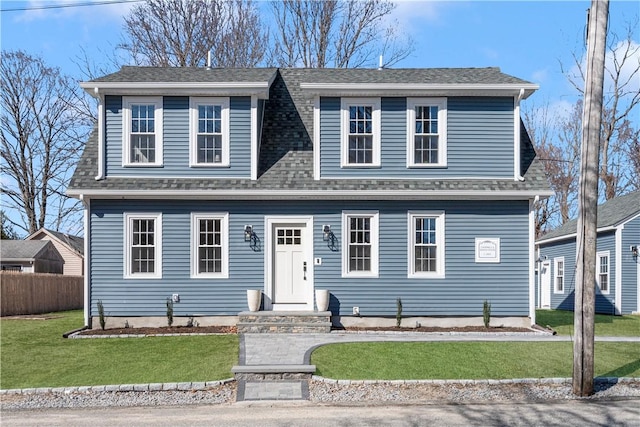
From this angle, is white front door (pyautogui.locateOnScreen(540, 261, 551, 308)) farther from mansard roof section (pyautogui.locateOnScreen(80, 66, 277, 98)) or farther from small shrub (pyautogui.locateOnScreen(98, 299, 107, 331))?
small shrub (pyautogui.locateOnScreen(98, 299, 107, 331))

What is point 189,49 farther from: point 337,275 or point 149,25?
point 337,275

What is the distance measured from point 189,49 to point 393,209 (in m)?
18.6

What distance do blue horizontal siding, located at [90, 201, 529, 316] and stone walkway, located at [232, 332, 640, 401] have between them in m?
1.26

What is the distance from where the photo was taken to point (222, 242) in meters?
16.0

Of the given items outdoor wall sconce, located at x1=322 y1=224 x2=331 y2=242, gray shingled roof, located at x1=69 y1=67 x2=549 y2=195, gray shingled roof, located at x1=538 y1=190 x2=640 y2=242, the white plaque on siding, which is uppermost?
gray shingled roof, located at x1=69 y1=67 x2=549 y2=195

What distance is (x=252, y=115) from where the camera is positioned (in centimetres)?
1620

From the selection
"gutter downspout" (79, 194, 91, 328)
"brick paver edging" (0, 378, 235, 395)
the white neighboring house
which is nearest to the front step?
"gutter downspout" (79, 194, 91, 328)

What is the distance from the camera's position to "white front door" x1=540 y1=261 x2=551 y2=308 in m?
28.2

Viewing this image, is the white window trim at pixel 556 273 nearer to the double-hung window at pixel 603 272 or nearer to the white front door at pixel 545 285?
the white front door at pixel 545 285

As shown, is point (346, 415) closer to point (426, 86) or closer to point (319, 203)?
point (319, 203)

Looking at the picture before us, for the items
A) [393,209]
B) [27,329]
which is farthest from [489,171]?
[27,329]

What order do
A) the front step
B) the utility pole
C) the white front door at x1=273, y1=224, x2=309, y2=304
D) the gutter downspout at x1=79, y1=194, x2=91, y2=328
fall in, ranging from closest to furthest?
the utility pole, the front step, the gutter downspout at x1=79, y1=194, x2=91, y2=328, the white front door at x1=273, y1=224, x2=309, y2=304

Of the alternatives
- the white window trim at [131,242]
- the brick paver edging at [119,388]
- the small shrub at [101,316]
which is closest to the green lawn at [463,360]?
the brick paver edging at [119,388]

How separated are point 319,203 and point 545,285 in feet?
54.1
